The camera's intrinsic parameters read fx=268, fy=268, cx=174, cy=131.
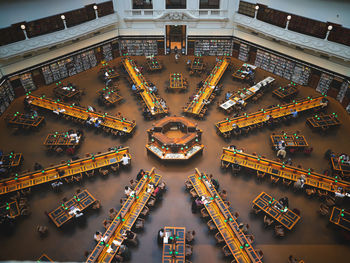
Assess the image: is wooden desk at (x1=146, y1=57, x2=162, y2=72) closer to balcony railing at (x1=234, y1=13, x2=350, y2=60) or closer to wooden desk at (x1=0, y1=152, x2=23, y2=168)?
balcony railing at (x1=234, y1=13, x2=350, y2=60)

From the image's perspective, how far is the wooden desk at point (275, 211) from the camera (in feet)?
46.0

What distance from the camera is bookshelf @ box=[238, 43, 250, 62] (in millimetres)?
27094

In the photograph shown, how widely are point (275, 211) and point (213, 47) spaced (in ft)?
63.2

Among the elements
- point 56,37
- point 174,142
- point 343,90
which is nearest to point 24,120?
point 56,37

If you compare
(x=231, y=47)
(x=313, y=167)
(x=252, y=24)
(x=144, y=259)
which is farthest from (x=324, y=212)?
(x=231, y=47)

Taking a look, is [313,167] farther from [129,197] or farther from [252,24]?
[252,24]

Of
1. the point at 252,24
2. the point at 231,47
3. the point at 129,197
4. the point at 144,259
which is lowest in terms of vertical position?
the point at 144,259

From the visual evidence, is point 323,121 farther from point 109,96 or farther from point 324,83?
point 109,96

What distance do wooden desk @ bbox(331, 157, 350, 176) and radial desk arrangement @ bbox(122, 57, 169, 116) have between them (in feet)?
39.7

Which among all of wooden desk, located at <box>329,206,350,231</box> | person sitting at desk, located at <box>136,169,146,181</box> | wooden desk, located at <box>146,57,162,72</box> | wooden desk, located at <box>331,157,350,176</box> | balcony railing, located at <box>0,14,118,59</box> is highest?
balcony railing, located at <box>0,14,118,59</box>

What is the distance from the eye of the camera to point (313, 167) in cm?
1758

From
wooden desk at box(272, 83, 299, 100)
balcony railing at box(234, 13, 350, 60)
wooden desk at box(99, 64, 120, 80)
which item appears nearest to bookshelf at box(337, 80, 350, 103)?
balcony railing at box(234, 13, 350, 60)

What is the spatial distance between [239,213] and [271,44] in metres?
16.8

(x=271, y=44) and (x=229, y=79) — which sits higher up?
(x=271, y=44)
